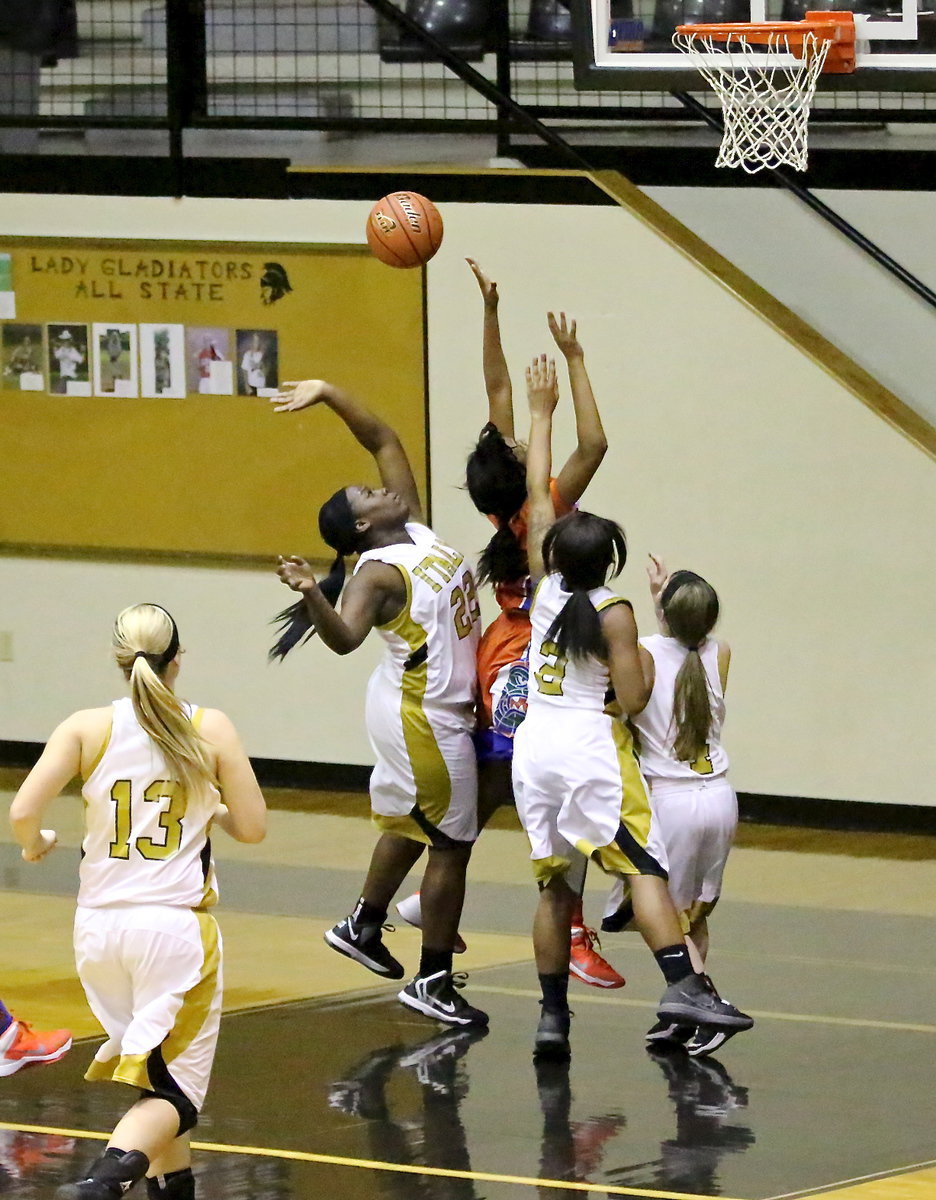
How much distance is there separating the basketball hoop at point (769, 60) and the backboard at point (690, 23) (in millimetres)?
67

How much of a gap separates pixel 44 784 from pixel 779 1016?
308 centimetres

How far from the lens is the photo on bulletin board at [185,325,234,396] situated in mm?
11664

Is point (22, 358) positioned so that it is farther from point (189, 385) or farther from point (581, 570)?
point (581, 570)

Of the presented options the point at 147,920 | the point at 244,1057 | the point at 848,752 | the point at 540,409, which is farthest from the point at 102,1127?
the point at 848,752

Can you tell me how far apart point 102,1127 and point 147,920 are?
124 centimetres

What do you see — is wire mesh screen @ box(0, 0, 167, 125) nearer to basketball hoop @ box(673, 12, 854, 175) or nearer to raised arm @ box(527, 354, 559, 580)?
basketball hoop @ box(673, 12, 854, 175)

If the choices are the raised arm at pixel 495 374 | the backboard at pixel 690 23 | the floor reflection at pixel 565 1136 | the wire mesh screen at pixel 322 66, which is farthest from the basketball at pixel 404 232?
the wire mesh screen at pixel 322 66

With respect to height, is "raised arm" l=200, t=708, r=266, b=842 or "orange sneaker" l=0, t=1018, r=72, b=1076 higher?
"raised arm" l=200, t=708, r=266, b=842

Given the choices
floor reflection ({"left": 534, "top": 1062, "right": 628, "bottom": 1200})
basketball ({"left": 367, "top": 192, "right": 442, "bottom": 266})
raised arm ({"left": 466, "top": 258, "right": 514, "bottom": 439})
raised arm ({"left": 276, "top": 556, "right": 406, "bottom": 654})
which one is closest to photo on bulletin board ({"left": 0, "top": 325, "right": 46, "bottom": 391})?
basketball ({"left": 367, "top": 192, "right": 442, "bottom": 266})

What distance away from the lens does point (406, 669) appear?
736cm

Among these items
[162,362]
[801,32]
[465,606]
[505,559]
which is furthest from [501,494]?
[162,362]

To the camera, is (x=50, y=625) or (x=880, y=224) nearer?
(x=880, y=224)

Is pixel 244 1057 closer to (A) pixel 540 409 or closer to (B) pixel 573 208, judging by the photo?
(A) pixel 540 409

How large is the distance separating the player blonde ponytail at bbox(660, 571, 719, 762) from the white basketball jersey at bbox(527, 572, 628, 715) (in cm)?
26
